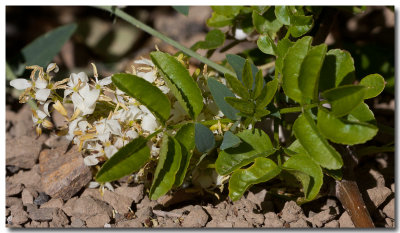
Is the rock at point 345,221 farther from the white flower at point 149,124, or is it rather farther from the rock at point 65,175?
the rock at point 65,175

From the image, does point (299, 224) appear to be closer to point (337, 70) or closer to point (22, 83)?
point (337, 70)

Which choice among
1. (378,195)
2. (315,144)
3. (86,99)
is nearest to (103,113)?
(86,99)

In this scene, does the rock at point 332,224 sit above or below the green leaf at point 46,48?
below

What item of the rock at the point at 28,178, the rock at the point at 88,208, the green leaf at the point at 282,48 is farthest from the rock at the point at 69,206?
the green leaf at the point at 282,48

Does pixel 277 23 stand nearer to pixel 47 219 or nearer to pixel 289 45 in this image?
pixel 289 45

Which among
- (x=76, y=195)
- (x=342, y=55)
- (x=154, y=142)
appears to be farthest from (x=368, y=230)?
(x=76, y=195)
